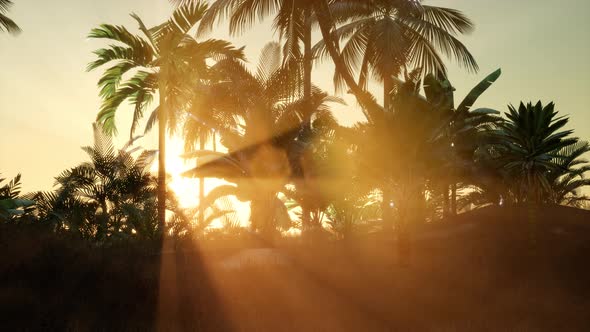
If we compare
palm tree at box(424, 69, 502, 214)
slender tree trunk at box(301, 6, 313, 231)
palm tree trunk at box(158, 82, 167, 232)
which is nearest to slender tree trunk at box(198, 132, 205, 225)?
palm tree trunk at box(158, 82, 167, 232)

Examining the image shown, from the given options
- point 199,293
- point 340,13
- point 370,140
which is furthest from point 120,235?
point 340,13

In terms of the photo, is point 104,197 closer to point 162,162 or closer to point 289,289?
point 162,162

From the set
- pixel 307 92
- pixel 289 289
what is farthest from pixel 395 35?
pixel 289 289

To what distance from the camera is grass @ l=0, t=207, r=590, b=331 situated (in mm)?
10672

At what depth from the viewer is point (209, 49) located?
19734mm

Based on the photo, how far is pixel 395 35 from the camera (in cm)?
2075

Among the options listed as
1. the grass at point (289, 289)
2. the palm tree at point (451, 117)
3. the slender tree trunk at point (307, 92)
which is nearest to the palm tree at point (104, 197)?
the grass at point (289, 289)

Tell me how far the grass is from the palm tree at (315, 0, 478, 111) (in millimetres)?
7728

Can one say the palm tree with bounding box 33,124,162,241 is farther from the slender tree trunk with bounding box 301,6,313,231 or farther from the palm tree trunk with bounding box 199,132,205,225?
the slender tree trunk with bounding box 301,6,313,231

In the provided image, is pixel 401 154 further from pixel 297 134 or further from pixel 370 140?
pixel 297 134

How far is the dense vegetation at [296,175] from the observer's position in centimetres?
1229

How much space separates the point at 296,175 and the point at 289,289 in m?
8.69

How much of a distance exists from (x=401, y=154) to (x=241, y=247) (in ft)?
22.3

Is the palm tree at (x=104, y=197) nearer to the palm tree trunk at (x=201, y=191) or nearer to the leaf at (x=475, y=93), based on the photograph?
the palm tree trunk at (x=201, y=191)
